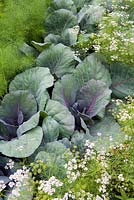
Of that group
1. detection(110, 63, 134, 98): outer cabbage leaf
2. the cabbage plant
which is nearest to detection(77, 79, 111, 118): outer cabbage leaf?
the cabbage plant

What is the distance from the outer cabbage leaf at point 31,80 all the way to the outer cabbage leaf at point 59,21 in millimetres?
627

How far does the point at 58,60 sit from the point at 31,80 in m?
0.26

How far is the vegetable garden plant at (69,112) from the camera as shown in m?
1.51

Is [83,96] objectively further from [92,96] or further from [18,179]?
[18,179]

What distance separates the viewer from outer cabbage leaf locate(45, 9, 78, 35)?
2.69 metres

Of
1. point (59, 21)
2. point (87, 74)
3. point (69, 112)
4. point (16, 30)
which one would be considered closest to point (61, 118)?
point (69, 112)

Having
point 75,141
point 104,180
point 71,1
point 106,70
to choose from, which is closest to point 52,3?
point 71,1

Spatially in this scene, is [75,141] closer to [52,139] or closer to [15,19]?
[52,139]

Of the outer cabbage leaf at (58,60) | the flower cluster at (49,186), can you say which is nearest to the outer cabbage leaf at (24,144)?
the flower cluster at (49,186)

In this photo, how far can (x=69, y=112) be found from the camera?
1.94 meters

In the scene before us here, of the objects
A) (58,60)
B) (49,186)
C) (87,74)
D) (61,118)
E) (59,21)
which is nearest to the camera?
(49,186)

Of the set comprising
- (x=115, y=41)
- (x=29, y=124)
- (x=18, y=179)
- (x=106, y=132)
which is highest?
(x=115, y=41)

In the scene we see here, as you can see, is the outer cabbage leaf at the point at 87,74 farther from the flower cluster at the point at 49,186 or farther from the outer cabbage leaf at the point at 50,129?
the flower cluster at the point at 49,186

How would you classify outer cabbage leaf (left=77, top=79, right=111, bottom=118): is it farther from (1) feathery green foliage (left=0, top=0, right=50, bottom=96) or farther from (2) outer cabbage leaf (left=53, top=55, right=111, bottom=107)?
(1) feathery green foliage (left=0, top=0, right=50, bottom=96)
